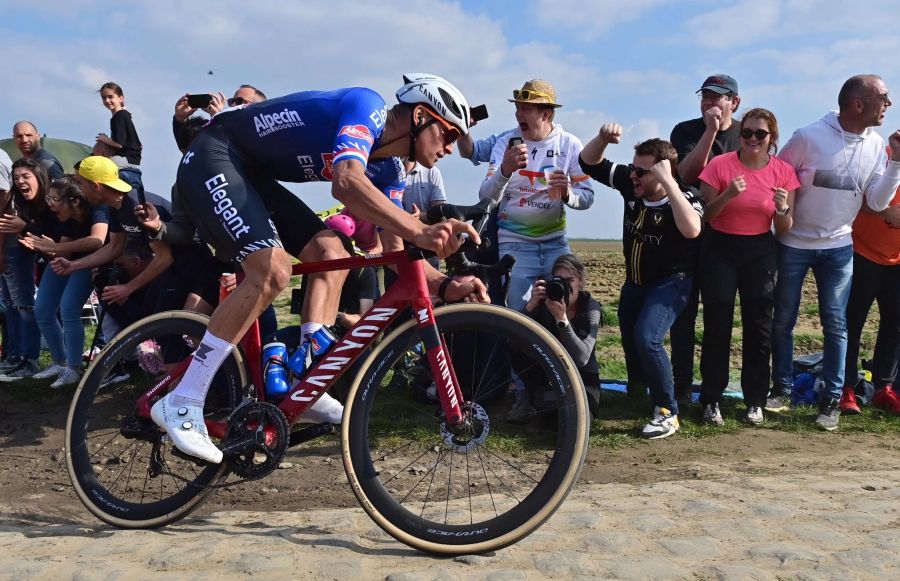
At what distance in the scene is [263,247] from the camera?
387 cm

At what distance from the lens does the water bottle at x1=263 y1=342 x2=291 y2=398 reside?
411cm

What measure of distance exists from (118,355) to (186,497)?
857mm

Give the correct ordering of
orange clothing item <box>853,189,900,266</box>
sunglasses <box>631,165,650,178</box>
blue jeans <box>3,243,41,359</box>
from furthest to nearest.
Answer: blue jeans <box>3,243,41,359</box>
orange clothing item <box>853,189,900,266</box>
sunglasses <box>631,165,650,178</box>

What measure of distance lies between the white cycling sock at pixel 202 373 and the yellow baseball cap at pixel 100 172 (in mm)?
3758

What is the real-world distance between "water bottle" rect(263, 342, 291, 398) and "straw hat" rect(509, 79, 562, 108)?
3572mm

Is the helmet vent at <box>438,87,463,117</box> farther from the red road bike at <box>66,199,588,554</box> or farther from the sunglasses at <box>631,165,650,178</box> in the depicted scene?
the sunglasses at <box>631,165,650,178</box>

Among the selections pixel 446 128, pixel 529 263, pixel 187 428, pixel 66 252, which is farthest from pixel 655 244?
pixel 66 252

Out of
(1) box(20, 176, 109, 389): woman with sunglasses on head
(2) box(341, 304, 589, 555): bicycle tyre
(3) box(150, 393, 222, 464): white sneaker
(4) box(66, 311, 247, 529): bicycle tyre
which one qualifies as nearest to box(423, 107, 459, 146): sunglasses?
(2) box(341, 304, 589, 555): bicycle tyre

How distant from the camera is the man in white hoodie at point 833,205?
6660mm

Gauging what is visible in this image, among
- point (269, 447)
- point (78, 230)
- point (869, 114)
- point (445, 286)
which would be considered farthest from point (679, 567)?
point (78, 230)

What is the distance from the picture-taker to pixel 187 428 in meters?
3.95

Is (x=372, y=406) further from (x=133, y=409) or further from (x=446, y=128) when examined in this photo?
(x=446, y=128)

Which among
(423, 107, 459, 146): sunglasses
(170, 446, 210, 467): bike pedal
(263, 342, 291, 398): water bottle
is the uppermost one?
(423, 107, 459, 146): sunglasses

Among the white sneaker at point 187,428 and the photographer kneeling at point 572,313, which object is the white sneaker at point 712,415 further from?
the white sneaker at point 187,428
